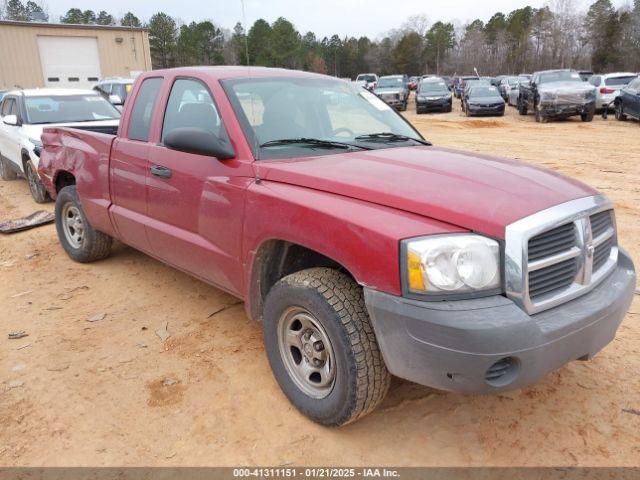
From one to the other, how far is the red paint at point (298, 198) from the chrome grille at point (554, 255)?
0.08m

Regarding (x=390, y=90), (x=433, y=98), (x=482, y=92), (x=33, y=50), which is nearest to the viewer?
(x=482, y=92)

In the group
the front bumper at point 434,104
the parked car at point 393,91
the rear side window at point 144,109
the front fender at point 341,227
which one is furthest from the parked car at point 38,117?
the front bumper at point 434,104

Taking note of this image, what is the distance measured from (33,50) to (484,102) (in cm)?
2722

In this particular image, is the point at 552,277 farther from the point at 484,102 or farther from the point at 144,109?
the point at 484,102

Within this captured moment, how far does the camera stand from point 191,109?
3.67m

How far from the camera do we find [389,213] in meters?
2.43

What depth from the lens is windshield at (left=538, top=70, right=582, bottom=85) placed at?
18672 millimetres

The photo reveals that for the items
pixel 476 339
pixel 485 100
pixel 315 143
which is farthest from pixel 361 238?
pixel 485 100

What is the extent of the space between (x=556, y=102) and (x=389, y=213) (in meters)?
18.4

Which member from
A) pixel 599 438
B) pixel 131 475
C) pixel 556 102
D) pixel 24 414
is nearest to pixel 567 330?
pixel 599 438

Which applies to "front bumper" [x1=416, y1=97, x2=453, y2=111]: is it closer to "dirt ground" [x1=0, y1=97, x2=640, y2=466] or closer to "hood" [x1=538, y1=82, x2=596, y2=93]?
"hood" [x1=538, y1=82, x2=596, y2=93]

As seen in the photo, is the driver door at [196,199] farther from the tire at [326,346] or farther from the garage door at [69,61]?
the garage door at [69,61]

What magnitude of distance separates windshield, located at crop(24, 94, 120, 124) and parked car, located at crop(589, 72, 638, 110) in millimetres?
17870

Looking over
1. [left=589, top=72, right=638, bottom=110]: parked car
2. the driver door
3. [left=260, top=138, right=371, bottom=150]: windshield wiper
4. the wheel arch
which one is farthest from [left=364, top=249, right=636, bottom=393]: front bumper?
[left=589, top=72, right=638, bottom=110]: parked car
